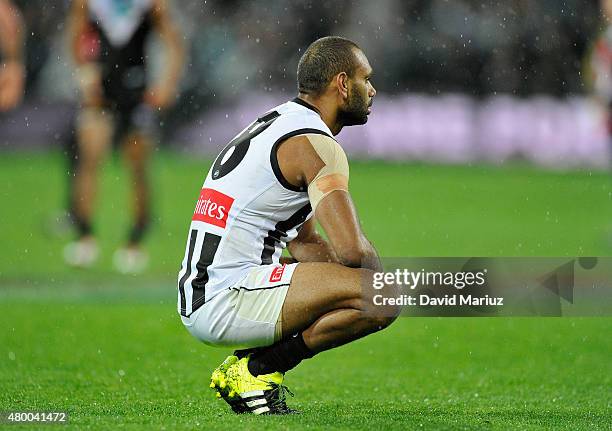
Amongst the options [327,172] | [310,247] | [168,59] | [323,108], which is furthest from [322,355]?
[168,59]

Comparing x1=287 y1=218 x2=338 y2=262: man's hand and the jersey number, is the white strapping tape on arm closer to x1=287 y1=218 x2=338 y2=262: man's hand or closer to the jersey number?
the jersey number

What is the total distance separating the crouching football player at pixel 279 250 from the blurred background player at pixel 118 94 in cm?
553

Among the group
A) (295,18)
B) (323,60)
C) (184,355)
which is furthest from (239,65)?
(323,60)

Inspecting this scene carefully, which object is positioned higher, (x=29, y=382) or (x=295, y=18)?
(x=295, y=18)

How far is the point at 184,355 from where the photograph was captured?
6.95 m

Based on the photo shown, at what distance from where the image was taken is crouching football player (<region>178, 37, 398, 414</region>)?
4.84m

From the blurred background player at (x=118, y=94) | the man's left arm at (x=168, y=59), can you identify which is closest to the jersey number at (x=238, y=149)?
the blurred background player at (x=118, y=94)

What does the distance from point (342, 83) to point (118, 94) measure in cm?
758

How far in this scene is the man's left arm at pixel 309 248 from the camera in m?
5.54

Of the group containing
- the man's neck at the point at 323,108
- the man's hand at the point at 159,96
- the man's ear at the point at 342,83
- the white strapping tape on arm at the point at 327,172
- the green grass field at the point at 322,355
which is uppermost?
the man's hand at the point at 159,96

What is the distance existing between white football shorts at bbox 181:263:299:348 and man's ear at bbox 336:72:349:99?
0.78 meters

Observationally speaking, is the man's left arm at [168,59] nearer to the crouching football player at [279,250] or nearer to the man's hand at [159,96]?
the man's hand at [159,96]

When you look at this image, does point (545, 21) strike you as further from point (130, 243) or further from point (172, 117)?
point (130, 243)

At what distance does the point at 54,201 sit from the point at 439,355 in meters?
9.82
